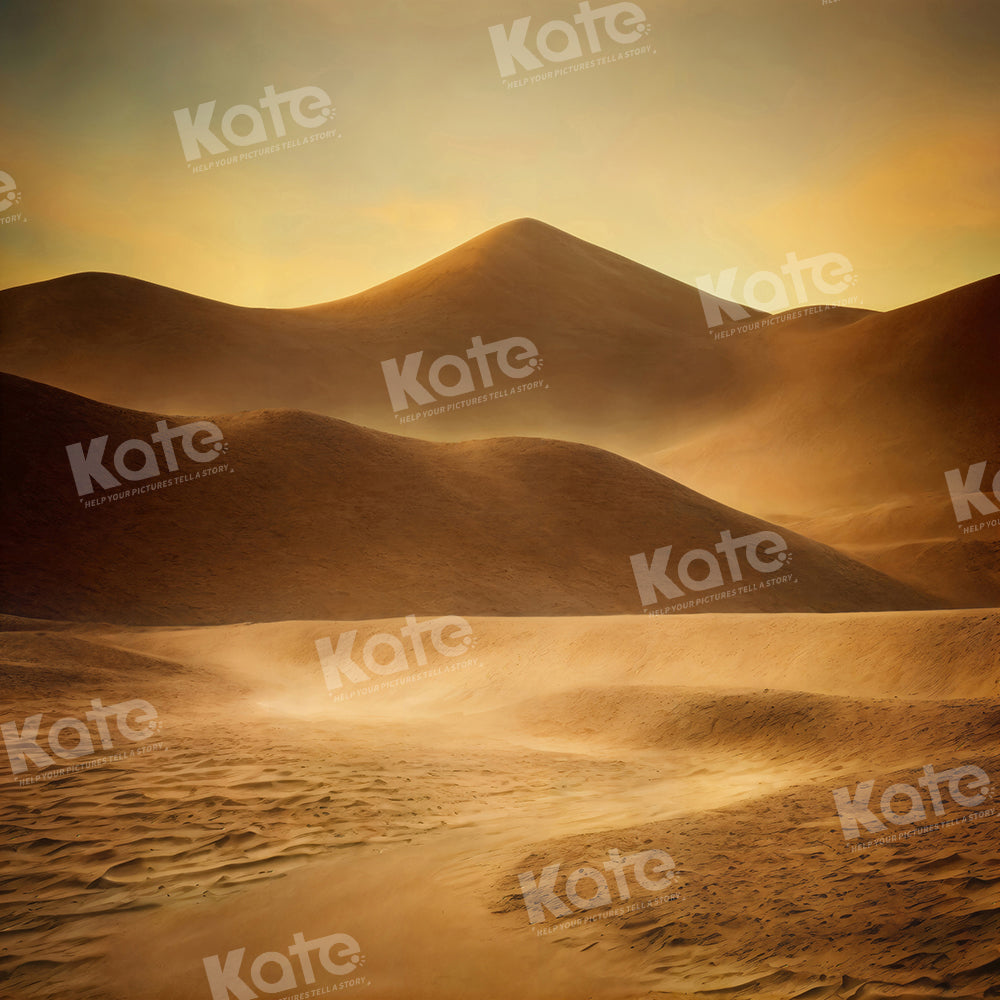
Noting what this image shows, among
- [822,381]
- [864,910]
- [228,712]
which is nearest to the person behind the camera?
[864,910]

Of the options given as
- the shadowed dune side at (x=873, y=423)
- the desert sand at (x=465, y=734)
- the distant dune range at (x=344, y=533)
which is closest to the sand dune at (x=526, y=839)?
the desert sand at (x=465, y=734)

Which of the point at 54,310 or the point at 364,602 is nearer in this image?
the point at 364,602

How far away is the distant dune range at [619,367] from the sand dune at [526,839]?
30581mm

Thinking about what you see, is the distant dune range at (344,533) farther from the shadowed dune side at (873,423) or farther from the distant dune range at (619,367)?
the shadowed dune side at (873,423)

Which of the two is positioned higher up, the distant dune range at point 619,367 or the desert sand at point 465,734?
the distant dune range at point 619,367

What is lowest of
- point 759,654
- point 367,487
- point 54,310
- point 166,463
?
point 759,654

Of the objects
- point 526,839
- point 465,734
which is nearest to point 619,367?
point 465,734

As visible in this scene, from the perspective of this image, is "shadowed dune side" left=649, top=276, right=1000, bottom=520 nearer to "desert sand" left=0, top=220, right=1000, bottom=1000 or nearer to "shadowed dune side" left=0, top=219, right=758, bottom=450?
"shadowed dune side" left=0, top=219, right=758, bottom=450

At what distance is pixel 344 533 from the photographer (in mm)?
29797

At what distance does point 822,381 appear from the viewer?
56.7 meters

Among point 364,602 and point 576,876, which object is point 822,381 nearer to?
point 364,602

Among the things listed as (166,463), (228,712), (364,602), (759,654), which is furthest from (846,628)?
(166,463)

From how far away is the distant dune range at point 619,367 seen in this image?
48031mm

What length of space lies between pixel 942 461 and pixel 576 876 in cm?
4817
